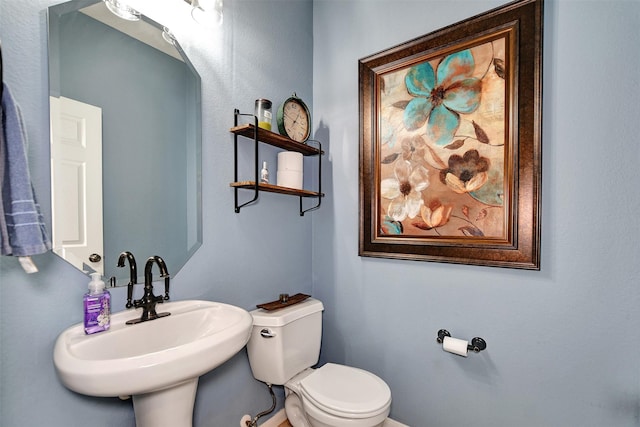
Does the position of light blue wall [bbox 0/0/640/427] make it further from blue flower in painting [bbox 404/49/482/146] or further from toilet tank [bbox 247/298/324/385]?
blue flower in painting [bbox 404/49/482/146]

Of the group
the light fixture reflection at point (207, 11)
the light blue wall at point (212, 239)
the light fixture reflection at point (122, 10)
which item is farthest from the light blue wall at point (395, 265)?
the light fixture reflection at point (122, 10)

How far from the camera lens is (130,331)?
100 cm

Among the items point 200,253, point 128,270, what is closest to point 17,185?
point 128,270

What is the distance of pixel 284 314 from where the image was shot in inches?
58.0

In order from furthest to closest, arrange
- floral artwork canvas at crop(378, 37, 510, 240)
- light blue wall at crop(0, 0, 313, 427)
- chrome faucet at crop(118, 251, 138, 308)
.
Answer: floral artwork canvas at crop(378, 37, 510, 240)
chrome faucet at crop(118, 251, 138, 308)
light blue wall at crop(0, 0, 313, 427)

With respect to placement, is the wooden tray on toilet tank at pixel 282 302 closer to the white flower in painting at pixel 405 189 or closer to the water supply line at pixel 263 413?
the water supply line at pixel 263 413

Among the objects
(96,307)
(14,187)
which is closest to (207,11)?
(14,187)

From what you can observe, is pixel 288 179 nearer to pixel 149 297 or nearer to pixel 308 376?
pixel 149 297

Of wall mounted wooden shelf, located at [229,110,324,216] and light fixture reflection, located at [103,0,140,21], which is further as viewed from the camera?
wall mounted wooden shelf, located at [229,110,324,216]

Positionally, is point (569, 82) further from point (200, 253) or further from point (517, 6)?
point (200, 253)

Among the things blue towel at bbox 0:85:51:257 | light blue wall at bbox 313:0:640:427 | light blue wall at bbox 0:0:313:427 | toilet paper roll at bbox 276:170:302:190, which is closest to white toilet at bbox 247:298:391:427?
light blue wall at bbox 0:0:313:427

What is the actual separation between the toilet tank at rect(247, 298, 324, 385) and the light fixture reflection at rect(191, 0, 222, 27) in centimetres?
136

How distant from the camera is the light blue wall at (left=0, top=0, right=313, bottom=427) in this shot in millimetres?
871

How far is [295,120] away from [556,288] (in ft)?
4.84
